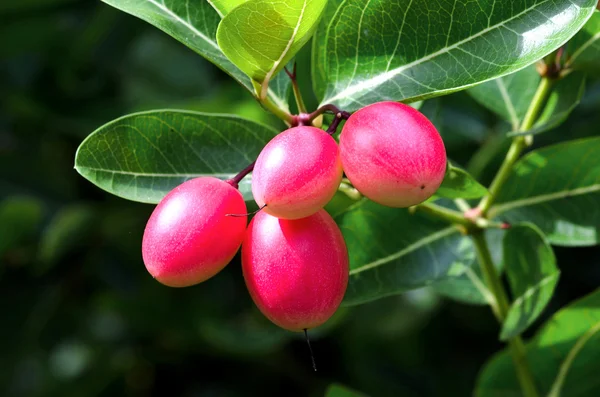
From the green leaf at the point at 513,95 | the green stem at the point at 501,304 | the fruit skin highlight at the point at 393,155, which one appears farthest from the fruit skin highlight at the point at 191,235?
the green leaf at the point at 513,95

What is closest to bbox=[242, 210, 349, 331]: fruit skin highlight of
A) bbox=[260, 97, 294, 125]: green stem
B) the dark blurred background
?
bbox=[260, 97, 294, 125]: green stem

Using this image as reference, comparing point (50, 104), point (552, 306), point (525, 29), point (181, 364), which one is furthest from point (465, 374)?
point (525, 29)

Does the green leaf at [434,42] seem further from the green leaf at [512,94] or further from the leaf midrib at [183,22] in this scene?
the green leaf at [512,94]

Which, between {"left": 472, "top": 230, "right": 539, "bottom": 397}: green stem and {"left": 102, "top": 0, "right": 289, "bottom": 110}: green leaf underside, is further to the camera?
{"left": 472, "top": 230, "right": 539, "bottom": 397}: green stem

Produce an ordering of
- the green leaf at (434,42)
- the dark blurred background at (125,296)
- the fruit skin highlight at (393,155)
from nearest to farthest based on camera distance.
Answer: the fruit skin highlight at (393,155)
the green leaf at (434,42)
the dark blurred background at (125,296)

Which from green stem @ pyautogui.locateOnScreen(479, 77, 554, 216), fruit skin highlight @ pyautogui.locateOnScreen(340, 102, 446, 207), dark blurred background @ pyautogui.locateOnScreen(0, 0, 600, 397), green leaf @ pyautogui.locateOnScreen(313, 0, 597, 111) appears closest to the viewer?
fruit skin highlight @ pyautogui.locateOnScreen(340, 102, 446, 207)

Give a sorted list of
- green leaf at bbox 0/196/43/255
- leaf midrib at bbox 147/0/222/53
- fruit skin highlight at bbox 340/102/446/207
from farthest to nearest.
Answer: green leaf at bbox 0/196/43/255 < leaf midrib at bbox 147/0/222/53 < fruit skin highlight at bbox 340/102/446/207

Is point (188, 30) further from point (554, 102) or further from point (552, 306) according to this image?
point (552, 306)

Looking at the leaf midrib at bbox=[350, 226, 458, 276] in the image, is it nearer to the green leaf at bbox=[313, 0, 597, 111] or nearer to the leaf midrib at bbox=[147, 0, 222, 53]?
the green leaf at bbox=[313, 0, 597, 111]
